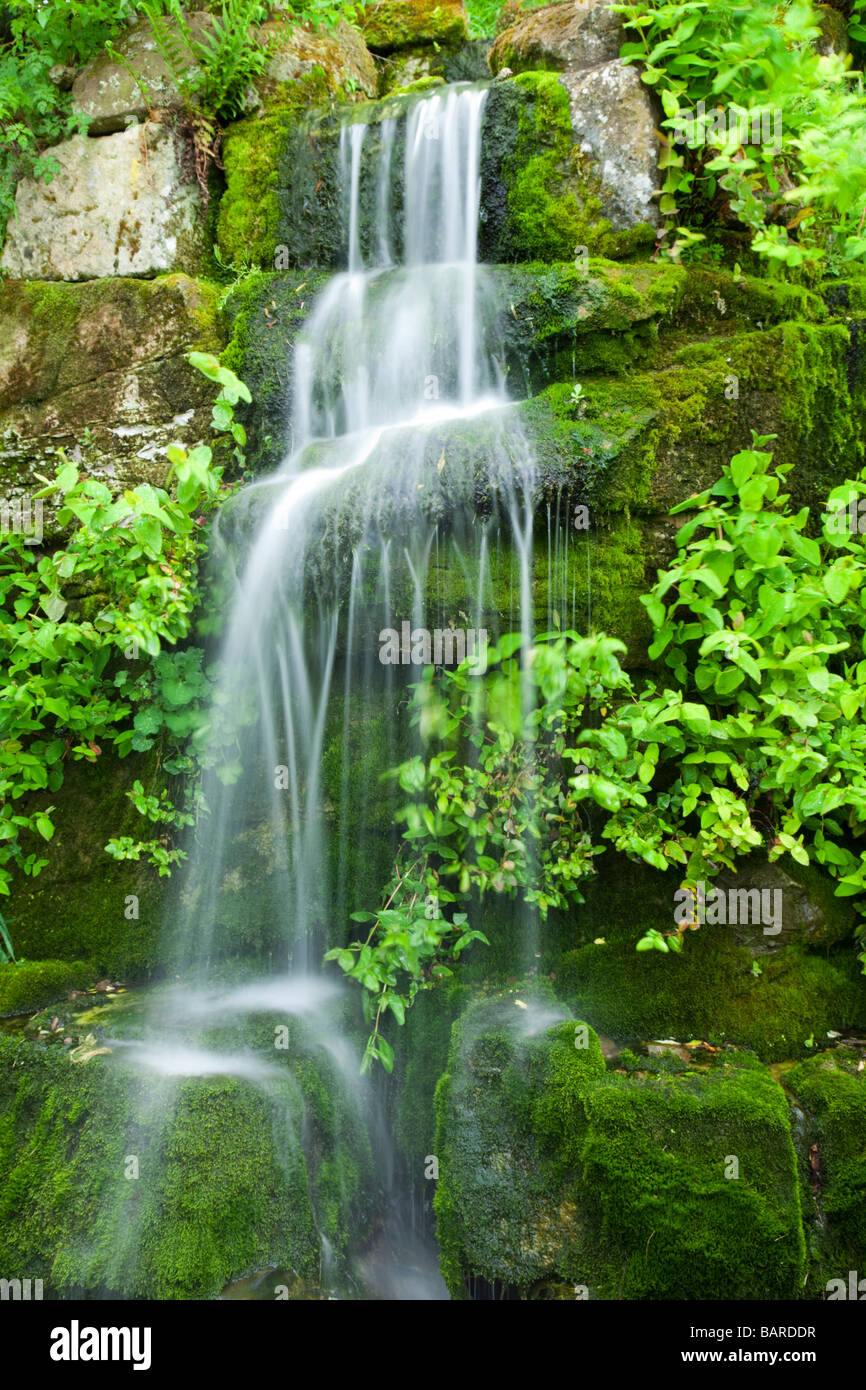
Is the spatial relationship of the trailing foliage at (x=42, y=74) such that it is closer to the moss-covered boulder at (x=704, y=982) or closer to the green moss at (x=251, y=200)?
the green moss at (x=251, y=200)

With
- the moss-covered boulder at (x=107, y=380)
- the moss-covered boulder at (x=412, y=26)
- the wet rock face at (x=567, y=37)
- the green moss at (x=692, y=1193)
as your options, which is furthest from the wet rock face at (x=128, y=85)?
the green moss at (x=692, y=1193)

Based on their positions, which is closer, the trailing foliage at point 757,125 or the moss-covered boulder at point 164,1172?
the moss-covered boulder at point 164,1172

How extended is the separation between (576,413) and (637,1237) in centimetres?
301

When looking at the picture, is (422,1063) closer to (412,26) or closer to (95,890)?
(95,890)

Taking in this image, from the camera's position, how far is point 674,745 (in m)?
3.24

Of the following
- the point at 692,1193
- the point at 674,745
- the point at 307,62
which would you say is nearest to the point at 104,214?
the point at 307,62

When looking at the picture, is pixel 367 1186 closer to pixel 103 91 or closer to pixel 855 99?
pixel 855 99

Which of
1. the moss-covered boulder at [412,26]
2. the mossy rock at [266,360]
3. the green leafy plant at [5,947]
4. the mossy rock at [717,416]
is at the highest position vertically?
the moss-covered boulder at [412,26]

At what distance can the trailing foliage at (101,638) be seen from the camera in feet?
11.7

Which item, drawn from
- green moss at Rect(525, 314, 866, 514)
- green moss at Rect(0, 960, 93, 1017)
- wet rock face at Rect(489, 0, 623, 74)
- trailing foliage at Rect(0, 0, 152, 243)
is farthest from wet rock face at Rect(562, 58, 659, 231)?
green moss at Rect(0, 960, 93, 1017)

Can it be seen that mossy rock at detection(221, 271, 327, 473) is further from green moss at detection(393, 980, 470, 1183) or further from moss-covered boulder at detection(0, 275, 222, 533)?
green moss at detection(393, 980, 470, 1183)

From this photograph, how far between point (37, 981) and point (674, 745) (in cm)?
289

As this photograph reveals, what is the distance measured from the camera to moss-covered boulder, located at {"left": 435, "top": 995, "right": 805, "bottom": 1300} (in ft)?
8.17

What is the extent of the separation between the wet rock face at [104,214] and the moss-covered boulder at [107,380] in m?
0.33
